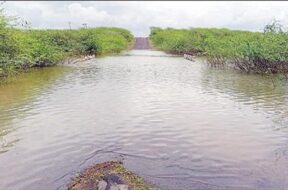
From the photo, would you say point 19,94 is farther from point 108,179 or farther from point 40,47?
point 108,179

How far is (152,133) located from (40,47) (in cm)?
1543

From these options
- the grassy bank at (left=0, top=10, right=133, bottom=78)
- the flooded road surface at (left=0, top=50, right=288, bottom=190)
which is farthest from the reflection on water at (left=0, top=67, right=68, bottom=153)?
the grassy bank at (left=0, top=10, right=133, bottom=78)

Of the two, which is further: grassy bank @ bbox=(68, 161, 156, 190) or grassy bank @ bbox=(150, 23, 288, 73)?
grassy bank @ bbox=(150, 23, 288, 73)

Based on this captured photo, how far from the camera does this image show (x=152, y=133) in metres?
9.52

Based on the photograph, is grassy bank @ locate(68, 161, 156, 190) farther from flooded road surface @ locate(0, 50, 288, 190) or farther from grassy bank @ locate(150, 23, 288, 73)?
grassy bank @ locate(150, 23, 288, 73)

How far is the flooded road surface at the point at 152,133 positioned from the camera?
706cm

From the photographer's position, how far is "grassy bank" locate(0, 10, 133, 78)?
1706cm

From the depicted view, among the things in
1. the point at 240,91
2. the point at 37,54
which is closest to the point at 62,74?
the point at 37,54

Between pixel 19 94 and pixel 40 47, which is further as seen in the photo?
pixel 40 47

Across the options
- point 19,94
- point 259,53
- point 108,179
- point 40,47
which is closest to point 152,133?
point 108,179

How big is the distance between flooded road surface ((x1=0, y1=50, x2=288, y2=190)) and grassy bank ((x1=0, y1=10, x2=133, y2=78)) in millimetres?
1564

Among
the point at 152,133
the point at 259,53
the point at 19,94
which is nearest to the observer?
the point at 152,133

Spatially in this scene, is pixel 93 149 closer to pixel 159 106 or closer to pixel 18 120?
pixel 18 120

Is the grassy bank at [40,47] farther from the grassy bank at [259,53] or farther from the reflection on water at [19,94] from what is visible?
the grassy bank at [259,53]
